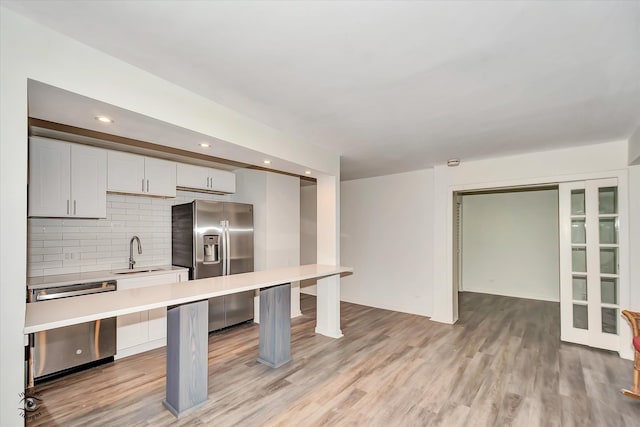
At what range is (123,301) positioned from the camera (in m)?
1.96

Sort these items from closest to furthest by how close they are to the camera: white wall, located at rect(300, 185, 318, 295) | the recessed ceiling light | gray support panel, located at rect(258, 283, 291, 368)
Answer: the recessed ceiling light
gray support panel, located at rect(258, 283, 291, 368)
white wall, located at rect(300, 185, 318, 295)

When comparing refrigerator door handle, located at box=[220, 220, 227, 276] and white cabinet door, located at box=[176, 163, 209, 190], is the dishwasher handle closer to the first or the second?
refrigerator door handle, located at box=[220, 220, 227, 276]

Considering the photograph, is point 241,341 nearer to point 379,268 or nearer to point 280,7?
point 379,268

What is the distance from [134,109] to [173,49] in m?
0.47

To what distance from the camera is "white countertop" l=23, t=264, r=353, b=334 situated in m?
1.60

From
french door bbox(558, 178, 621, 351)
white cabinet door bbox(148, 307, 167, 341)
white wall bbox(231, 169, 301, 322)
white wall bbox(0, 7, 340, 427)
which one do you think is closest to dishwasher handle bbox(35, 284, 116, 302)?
white cabinet door bbox(148, 307, 167, 341)

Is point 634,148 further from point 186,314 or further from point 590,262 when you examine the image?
point 186,314

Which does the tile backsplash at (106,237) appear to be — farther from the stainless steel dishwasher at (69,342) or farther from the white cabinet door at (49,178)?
the stainless steel dishwasher at (69,342)

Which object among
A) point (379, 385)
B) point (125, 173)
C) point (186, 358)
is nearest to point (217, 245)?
point (125, 173)

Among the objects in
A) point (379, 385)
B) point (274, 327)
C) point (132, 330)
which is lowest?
point (379, 385)

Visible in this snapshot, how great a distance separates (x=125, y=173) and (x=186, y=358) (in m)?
2.37

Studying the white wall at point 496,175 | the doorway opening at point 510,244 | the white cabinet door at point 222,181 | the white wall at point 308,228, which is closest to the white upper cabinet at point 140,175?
the white cabinet door at point 222,181

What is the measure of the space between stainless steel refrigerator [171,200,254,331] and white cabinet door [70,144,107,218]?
978mm

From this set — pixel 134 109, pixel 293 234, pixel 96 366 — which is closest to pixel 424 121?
pixel 134 109
